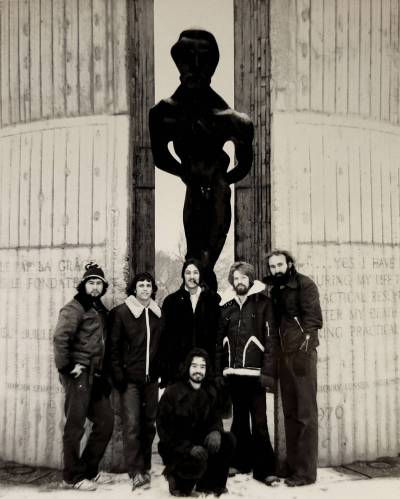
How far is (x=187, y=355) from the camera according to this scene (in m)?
4.04

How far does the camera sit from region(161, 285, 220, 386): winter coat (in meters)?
4.22

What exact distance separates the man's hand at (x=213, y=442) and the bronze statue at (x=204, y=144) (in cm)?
→ 133

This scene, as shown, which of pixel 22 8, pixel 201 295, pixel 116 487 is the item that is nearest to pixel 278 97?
pixel 201 295

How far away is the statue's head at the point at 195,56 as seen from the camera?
4586mm

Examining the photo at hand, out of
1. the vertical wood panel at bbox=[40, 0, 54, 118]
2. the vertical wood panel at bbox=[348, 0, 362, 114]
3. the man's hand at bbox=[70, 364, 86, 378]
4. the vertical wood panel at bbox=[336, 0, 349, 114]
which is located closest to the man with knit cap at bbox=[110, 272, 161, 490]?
the man's hand at bbox=[70, 364, 86, 378]

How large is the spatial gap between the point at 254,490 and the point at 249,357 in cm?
99

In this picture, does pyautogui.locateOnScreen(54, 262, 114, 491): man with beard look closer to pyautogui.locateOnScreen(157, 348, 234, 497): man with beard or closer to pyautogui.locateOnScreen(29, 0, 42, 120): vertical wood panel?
pyautogui.locateOnScreen(157, 348, 234, 497): man with beard

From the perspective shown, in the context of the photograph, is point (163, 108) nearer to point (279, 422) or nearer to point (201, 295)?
point (201, 295)

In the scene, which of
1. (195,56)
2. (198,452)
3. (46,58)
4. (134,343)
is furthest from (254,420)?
(46,58)

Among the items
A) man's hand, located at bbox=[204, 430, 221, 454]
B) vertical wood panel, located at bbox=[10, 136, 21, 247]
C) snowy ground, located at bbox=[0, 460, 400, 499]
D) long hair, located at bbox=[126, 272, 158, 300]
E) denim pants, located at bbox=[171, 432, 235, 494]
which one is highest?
vertical wood panel, located at bbox=[10, 136, 21, 247]

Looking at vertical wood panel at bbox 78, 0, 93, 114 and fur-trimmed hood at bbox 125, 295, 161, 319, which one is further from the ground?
vertical wood panel at bbox 78, 0, 93, 114

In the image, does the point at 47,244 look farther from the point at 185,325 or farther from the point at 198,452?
the point at 198,452

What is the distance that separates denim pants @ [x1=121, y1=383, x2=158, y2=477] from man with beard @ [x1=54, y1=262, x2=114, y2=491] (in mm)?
183

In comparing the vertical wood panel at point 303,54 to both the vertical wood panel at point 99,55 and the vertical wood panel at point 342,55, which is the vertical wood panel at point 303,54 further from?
the vertical wood panel at point 99,55
